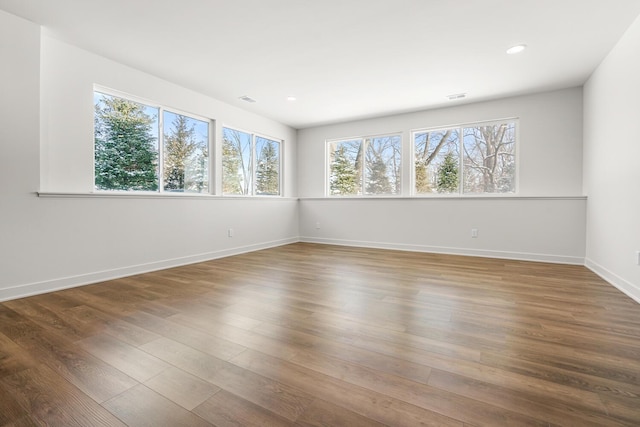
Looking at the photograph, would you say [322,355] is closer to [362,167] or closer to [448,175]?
[448,175]

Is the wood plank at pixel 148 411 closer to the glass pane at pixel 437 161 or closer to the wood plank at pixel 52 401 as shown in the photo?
the wood plank at pixel 52 401

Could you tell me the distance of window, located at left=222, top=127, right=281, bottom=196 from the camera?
A: 4848mm

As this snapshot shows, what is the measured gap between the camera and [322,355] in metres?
1.56

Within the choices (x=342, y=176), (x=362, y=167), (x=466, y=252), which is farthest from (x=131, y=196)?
(x=466, y=252)

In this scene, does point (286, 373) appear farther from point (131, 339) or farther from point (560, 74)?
point (560, 74)

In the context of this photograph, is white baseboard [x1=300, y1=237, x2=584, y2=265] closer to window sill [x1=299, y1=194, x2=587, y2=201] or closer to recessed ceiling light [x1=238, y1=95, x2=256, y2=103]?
window sill [x1=299, y1=194, x2=587, y2=201]

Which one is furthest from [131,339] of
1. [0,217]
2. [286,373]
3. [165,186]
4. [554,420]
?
[165,186]

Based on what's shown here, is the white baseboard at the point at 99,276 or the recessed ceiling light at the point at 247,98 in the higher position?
the recessed ceiling light at the point at 247,98

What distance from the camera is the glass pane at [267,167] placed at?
5.53 m

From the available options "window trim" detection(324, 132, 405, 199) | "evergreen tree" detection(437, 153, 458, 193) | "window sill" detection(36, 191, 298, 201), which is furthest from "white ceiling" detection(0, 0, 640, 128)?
"window sill" detection(36, 191, 298, 201)

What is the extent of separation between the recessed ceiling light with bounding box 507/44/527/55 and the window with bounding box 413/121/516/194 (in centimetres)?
169

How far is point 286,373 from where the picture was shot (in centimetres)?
139

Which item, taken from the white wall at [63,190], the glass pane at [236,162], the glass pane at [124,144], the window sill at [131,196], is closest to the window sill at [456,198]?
the glass pane at [236,162]

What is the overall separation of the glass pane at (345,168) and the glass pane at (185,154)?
2.57m
